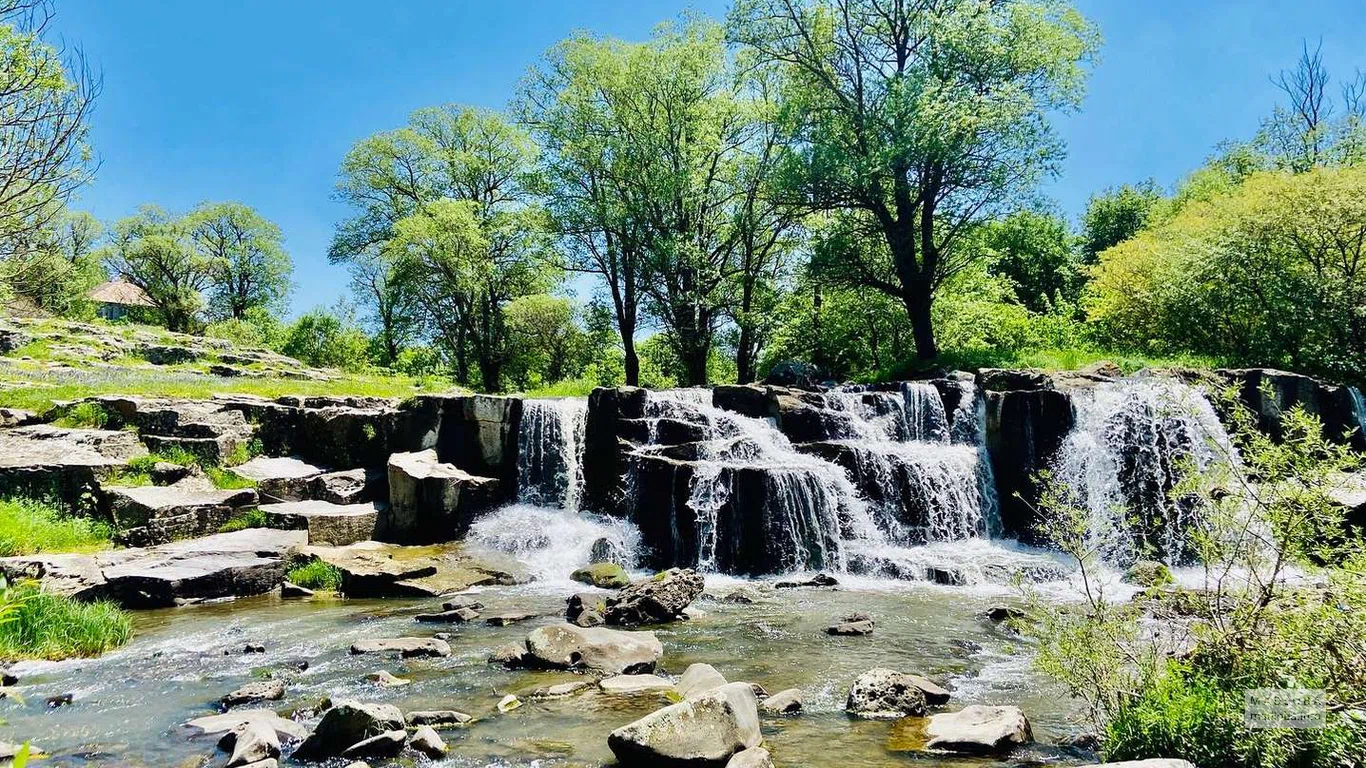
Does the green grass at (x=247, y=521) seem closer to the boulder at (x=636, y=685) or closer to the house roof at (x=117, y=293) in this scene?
the boulder at (x=636, y=685)

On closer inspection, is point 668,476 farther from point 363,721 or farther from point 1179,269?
point 1179,269

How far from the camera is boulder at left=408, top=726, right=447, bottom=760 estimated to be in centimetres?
654

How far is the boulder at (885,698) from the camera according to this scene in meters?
7.45

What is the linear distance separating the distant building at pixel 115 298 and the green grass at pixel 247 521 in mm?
61582

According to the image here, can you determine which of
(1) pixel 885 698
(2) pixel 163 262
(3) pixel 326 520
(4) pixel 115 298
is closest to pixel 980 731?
(1) pixel 885 698

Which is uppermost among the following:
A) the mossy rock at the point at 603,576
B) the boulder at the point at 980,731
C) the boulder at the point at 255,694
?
the boulder at the point at 255,694

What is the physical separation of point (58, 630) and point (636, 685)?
25.4ft

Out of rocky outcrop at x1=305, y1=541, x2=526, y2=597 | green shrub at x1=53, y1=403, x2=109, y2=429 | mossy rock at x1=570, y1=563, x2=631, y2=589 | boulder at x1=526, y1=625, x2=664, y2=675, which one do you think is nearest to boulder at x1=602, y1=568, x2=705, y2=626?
boulder at x1=526, y1=625, x2=664, y2=675

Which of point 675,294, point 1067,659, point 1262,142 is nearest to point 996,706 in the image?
point 1067,659

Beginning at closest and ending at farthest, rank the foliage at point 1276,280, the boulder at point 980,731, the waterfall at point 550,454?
the boulder at point 980,731
the waterfall at point 550,454
the foliage at point 1276,280

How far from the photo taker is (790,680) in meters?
8.76

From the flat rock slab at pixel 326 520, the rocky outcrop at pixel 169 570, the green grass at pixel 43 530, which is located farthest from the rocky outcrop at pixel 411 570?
the green grass at pixel 43 530

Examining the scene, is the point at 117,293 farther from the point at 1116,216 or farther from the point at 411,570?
the point at 1116,216

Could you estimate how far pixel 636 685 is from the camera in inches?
325
